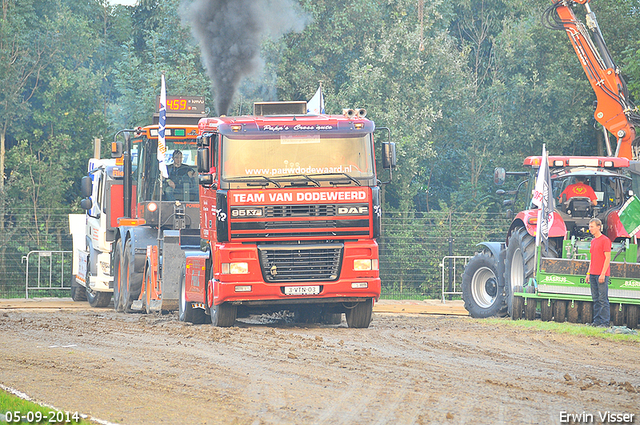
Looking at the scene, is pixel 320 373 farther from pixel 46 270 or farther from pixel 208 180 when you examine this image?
pixel 46 270

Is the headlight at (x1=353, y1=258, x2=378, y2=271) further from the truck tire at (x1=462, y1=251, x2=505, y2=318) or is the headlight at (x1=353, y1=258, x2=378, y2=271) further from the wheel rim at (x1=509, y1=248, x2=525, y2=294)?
the truck tire at (x1=462, y1=251, x2=505, y2=318)

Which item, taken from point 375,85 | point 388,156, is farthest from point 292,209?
point 375,85

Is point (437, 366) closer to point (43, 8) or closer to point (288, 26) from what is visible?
point (288, 26)

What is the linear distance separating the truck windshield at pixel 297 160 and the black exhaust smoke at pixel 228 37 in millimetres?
7992

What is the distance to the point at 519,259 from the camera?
18297 mm

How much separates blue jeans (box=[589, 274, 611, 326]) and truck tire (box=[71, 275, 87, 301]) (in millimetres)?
14796

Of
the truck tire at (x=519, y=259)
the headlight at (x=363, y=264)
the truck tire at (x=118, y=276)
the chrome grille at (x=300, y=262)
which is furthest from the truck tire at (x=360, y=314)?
the truck tire at (x=118, y=276)

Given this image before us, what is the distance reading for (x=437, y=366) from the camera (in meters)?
11.5

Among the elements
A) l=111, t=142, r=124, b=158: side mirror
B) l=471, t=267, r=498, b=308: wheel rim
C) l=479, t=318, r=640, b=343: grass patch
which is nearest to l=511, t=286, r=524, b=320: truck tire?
l=479, t=318, r=640, b=343: grass patch

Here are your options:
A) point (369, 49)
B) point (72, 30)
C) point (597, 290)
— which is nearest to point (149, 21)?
point (72, 30)

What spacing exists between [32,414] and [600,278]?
10197mm

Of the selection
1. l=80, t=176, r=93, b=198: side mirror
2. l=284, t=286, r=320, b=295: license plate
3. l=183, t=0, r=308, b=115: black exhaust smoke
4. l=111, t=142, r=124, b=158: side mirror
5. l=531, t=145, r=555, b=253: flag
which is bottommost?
l=284, t=286, r=320, b=295: license plate

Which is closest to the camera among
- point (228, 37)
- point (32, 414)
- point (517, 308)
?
point (32, 414)

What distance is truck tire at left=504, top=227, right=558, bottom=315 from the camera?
1752cm
